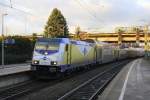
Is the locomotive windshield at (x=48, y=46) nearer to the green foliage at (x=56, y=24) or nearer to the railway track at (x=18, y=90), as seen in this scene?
the railway track at (x=18, y=90)

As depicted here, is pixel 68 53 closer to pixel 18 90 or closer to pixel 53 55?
pixel 53 55

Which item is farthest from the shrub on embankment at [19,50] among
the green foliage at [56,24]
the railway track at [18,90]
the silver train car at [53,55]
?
the railway track at [18,90]

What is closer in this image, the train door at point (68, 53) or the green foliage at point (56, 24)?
the train door at point (68, 53)

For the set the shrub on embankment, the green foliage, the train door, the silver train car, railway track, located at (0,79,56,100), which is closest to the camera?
railway track, located at (0,79,56,100)

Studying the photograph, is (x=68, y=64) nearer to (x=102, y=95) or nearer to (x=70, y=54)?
(x=70, y=54)

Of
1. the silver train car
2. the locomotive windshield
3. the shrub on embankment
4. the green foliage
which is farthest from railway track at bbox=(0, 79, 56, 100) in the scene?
the green foliage

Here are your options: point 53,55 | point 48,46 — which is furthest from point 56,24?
point 53,55

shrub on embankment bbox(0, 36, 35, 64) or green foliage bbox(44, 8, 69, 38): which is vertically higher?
green foliage bbox(44, 8, 69, 38)

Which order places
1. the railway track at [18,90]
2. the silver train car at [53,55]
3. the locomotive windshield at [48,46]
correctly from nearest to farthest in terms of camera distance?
the railway track at [18,90], the silver train car at [53,55], the locomotive windshield at [48,46]

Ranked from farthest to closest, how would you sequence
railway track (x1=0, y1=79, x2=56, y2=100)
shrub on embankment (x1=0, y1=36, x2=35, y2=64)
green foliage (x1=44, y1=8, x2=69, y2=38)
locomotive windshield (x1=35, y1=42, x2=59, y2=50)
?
green foliage (x1=44, y1=8, x2=69, y2=38)
shrub on embankment (x1=0, y1=36, x2=35, y2=64)
locomotive windshield (x1=35, y1=42, x2=59, y2=50)
railway track (x1=0, y1=79, x2=56, y2=100)

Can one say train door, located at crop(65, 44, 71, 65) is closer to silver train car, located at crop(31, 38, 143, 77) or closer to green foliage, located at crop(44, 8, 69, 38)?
silver train car, located at crop(31, 38, 143, 77)

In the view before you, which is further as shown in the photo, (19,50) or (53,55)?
(19,50)

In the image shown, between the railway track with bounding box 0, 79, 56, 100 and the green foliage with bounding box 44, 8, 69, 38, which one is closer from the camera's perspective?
the railway track with bounding box 0, 79, 56, 100

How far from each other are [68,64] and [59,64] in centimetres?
259
